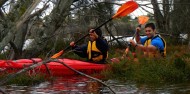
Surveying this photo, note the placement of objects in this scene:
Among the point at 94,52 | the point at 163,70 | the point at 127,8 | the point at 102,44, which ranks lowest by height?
the point at 163,70

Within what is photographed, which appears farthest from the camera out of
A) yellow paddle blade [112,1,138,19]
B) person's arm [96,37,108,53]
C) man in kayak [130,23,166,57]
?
person's arm [96,37,108,53]

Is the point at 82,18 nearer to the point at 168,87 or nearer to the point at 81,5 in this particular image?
the point at 81,5

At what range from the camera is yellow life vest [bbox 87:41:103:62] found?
38.2ft

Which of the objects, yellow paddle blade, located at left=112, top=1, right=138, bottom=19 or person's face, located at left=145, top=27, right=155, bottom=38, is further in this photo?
person's face, located at left=145, top=27, right=155, bottom=38

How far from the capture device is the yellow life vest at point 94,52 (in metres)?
11.7

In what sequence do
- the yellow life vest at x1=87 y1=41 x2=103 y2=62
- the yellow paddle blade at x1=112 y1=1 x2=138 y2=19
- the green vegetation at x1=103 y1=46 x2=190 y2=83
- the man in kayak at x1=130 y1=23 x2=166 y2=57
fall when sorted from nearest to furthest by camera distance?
the yellow paddle blade at x1=112 y1=1 x2=138 y2=19 < the green vegetation at x1=103 y1=46 x2=190 y2=83 < the man in kayak at x1=130 y1=23 x2=166 y2=57 < the yellow life vest at x1=87 y1=41 x2=103 y2=62

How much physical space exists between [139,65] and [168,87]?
3.92ft

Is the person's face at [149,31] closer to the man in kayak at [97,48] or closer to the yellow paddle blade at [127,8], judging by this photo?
the man in kayak at [97,48]

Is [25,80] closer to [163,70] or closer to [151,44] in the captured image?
[163,70]

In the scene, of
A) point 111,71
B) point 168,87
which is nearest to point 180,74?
point 168,87

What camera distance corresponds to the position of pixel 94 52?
38.6 feet

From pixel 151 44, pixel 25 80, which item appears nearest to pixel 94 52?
pixel 151 44

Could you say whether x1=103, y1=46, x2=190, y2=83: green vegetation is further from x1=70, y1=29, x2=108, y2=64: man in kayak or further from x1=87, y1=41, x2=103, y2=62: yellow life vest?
x1=87, y1=41, x2=103, y2=62: yellow life vest

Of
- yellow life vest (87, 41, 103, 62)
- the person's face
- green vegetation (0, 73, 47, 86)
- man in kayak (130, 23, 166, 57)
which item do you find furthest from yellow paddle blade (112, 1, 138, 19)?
yellow life vest (87, 41, 103, 62)
